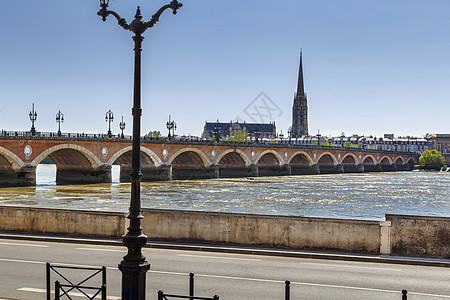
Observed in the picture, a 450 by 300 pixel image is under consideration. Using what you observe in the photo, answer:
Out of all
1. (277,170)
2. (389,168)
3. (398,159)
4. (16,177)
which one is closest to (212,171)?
(277,170)

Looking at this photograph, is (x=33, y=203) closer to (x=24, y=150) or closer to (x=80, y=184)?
(x=24, y=150)

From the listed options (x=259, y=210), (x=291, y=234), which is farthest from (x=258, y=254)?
(x=259, y=210)

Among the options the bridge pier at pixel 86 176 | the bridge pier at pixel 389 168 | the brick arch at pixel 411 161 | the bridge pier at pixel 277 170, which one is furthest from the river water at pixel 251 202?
the brick arch at pixel 411 161

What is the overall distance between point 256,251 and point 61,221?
7481 mm

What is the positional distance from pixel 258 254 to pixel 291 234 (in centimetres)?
126

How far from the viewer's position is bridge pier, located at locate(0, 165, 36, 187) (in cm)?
6303

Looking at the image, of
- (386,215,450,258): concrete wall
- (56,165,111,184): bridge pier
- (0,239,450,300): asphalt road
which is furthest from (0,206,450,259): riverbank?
(56,165,111,184): bridge pier

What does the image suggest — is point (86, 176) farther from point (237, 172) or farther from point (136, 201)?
point (136, 201)

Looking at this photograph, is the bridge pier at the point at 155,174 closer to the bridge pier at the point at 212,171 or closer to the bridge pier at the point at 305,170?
the bridge pier at the point at 212,171

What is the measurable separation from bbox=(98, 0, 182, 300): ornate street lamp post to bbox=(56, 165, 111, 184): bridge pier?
65388 mm

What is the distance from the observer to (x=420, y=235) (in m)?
15.8

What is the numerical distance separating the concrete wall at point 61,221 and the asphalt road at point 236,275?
1319 millimetres

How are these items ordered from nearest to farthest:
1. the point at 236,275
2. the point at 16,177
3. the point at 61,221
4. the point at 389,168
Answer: the point at 236,275 < the point at 61,221 < the point at 16,177 < the point at 389,168

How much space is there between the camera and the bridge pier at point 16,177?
6303cm
